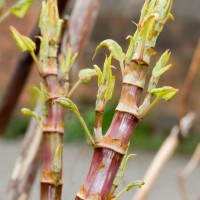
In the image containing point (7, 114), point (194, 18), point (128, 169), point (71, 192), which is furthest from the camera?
point (194, 18)

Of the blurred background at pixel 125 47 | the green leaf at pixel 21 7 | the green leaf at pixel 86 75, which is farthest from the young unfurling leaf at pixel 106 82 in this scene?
the blurred background at pixel 125 47

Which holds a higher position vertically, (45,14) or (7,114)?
(7,114)

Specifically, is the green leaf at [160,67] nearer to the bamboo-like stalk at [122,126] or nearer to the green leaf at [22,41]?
the bamboo-like stalk at [122,126]

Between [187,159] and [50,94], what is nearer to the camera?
[50,94]

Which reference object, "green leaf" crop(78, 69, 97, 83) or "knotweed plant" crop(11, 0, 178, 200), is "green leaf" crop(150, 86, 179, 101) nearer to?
"knotweed plant" crop(11, 0, 178, 200)

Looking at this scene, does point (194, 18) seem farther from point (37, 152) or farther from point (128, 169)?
point (37, 152)

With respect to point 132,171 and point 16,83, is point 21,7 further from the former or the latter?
point 132,171

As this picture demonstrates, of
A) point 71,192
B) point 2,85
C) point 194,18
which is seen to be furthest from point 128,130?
point 2,85
